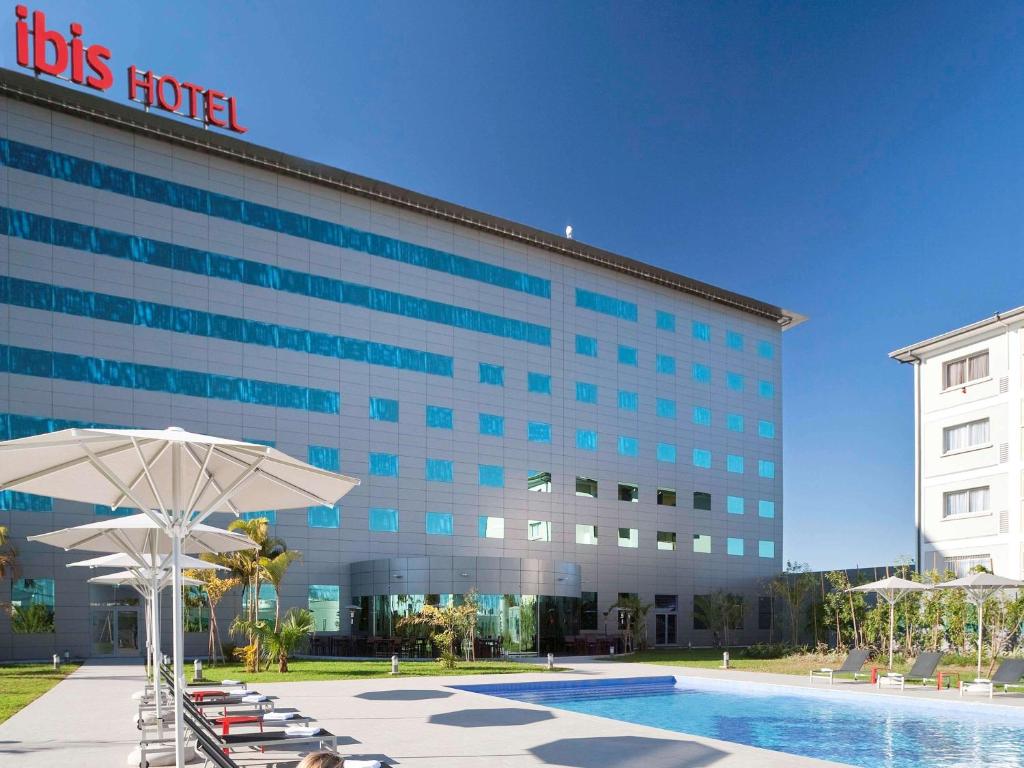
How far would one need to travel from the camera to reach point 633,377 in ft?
152

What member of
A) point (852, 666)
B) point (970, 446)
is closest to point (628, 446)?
point (970, 446)

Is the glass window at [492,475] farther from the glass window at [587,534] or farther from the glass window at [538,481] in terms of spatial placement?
the glass window at [587,534]

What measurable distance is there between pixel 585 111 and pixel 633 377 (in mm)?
14287

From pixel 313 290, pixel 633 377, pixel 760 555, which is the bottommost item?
pixel 760 555

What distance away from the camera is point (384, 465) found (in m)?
37.9

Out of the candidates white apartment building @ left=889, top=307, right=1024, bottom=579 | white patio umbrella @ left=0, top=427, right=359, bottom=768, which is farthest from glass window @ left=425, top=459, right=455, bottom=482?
white patio umbrella @ left=0, top=427, right=359, bottom=768

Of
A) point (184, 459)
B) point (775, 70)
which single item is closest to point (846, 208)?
point (775, 70)

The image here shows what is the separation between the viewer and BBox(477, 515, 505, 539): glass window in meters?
40.1

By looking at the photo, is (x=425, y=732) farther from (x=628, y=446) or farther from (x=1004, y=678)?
(x=628, y=446)

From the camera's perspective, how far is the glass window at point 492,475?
133ft

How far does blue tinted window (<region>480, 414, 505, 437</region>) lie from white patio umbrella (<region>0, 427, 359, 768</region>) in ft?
101

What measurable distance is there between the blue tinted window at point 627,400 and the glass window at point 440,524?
1121cm

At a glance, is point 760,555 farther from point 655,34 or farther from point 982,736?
point 982,736

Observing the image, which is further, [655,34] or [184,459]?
[655,34]
